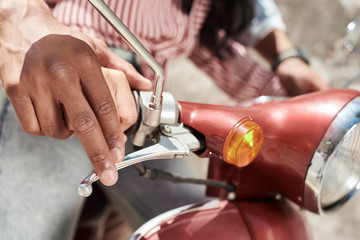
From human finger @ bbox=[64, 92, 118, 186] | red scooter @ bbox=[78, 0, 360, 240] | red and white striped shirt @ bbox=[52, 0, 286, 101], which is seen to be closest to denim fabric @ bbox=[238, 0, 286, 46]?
red and white striped shirt @ bbox=[52, 0, 286, 101]

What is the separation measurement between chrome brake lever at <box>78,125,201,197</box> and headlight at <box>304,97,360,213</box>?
0.15 meters

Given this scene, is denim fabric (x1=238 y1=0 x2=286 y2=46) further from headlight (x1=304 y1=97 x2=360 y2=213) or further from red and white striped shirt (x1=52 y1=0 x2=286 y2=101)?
headlight (x1=304 y1=97 x2=360 y2=213)

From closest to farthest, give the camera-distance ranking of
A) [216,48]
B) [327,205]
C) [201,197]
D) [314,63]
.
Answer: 1. [327,205]
2. [201,197]
3. [216,48]
4. [314,63]

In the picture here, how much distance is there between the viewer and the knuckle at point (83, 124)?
0.35 metres

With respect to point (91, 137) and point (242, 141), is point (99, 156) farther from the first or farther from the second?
point (242, 141)

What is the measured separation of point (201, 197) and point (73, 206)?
0.23 metres

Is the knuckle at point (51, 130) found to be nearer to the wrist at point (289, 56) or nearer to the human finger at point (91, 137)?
the human finger at point (91, 137)

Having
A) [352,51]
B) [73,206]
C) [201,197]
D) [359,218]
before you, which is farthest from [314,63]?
[73,206]

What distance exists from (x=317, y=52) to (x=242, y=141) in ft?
4.10

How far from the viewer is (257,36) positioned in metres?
0.96

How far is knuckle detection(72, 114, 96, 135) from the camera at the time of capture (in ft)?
1.16

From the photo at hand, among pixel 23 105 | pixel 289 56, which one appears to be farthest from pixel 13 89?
pixel 289 56

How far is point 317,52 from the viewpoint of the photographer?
1499mm

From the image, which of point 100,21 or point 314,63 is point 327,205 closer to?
point 100,21
